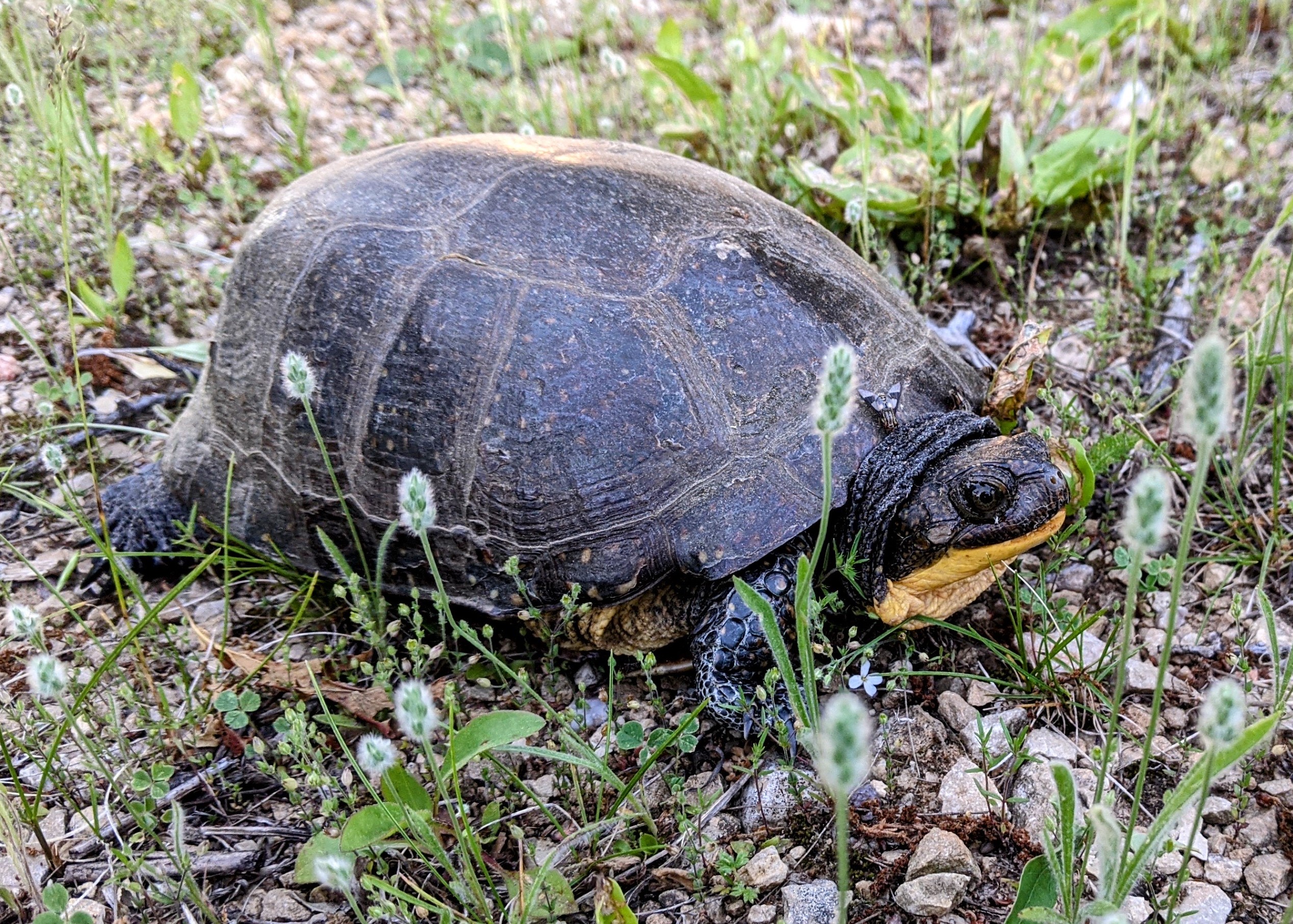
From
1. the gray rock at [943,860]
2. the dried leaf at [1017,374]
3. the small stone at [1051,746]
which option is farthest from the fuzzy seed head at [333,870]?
the dried leaf at [1017,374]

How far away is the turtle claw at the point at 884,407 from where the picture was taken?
256 centimetres

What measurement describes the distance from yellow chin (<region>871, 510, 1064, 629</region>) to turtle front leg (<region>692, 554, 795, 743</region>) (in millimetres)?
266

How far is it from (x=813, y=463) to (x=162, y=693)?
1.87 meters

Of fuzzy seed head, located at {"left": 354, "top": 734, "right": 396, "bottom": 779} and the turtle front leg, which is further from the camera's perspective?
the turtle front leg

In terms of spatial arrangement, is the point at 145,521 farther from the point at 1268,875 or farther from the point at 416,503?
the point at 1268,875

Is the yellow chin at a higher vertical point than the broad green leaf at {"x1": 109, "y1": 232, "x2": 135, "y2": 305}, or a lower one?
lower

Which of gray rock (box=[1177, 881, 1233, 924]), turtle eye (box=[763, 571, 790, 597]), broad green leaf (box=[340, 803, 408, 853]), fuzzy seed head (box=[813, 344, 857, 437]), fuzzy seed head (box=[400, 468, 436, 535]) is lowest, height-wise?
gray rock (box=[1177, 881, 1233, 924])

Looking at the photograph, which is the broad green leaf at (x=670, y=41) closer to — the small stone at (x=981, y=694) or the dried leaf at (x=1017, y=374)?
the dried leaf at (x=1017, y=374)

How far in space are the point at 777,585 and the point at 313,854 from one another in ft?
4.10

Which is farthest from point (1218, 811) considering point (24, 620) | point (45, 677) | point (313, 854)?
point (24, 620)

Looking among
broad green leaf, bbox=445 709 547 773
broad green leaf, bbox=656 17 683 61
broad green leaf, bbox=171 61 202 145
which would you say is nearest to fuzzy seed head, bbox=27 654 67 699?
broad green leaf, bbox=445 709 547 773

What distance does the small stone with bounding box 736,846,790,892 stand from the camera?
2084 millimetres

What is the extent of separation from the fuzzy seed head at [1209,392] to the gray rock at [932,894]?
1229 mm

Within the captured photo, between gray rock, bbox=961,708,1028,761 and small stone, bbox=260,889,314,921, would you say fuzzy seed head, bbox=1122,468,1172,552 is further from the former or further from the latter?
small stone, bbox=260,889,314,921
